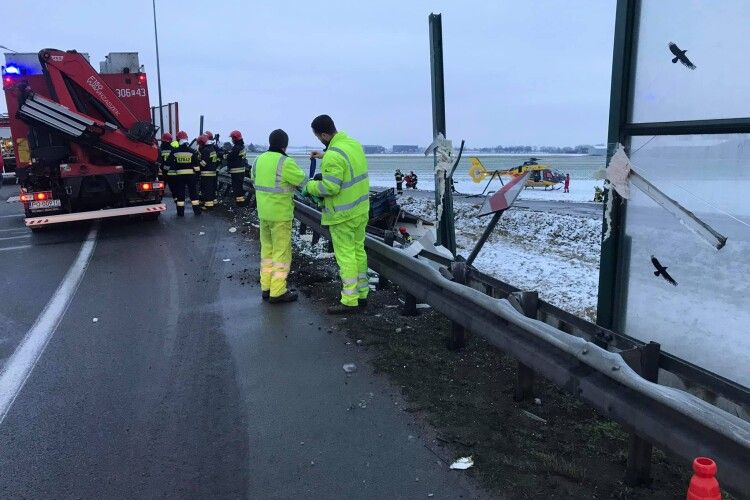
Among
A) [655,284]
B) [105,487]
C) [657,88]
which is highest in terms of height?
[657,88]

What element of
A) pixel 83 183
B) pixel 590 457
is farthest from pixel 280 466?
pixel 83 183

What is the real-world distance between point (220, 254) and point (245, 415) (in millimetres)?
5611

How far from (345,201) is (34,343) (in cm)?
315

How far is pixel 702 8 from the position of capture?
10.2 feet

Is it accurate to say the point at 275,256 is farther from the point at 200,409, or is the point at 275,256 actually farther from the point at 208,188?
the point at 208,188

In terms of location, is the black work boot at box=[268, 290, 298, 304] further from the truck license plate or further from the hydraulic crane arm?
the truck license plate

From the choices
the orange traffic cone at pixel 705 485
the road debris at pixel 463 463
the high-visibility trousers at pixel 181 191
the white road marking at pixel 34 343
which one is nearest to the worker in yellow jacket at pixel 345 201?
the white road marking at pixel 34 343

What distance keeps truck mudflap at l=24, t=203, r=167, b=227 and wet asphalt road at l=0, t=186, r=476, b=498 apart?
4.85 m

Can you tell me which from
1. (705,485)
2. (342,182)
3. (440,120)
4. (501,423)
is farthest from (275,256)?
(705,485)

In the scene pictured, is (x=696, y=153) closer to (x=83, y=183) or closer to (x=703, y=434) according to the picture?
(x=703, y=434)

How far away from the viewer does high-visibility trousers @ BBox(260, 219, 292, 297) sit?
6234mm

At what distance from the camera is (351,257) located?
587 centimetres

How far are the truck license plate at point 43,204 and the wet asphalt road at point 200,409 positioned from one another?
5172 mm

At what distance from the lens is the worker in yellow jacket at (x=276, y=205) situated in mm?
6223
